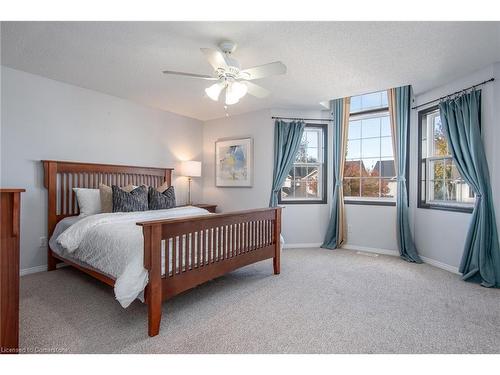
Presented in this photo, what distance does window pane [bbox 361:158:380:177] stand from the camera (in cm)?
412

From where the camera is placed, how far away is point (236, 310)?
2186mm

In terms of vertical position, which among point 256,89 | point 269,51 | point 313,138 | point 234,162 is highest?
point 269,51

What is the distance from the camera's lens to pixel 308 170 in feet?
14.8

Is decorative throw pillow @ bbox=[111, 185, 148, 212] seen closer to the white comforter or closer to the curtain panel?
the white comforter

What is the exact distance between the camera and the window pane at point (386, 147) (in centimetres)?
400

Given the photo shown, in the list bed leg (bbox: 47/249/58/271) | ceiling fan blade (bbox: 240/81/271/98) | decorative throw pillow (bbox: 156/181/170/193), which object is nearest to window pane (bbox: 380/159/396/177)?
ceiling fan blade (bbox: 240/81/271/98)

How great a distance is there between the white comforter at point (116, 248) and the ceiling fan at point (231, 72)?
1.47 meters

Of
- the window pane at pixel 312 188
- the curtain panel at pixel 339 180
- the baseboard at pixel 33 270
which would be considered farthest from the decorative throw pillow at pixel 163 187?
the curtain panel at pixel 339 180

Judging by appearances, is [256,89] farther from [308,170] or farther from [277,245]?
[308,170]

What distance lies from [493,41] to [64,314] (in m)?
4.41

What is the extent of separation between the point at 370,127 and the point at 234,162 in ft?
7.79

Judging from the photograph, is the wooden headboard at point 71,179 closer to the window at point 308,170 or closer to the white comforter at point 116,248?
the white comforter at point 116,248

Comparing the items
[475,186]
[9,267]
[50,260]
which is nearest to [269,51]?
[9,267]
